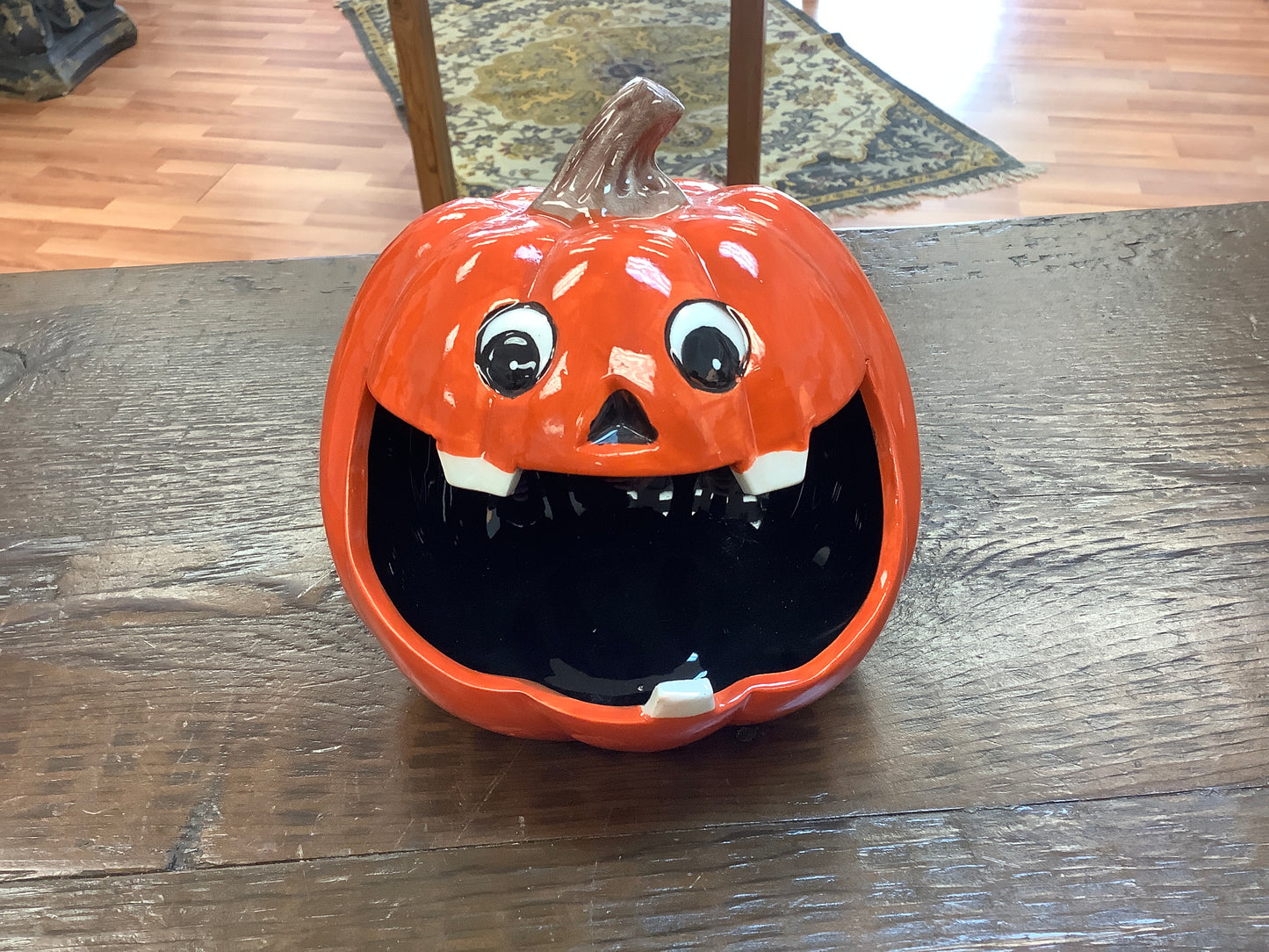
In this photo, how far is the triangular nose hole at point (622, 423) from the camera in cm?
37

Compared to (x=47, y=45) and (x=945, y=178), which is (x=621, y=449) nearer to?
(x=945, y=178)

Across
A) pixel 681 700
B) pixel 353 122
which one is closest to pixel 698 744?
pixel 681 700

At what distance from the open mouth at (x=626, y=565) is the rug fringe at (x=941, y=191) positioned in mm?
1181

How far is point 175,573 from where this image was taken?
0.53 metres

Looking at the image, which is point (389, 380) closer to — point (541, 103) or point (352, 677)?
point (352, 677)

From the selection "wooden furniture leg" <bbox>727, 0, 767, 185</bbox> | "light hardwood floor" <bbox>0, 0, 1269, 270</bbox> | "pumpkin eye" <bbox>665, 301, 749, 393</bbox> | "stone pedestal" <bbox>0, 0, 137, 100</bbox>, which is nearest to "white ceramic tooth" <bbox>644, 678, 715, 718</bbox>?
"pumpkin eye" <bbox>665, 301, 749, 393</bbox>

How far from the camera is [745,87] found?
1.29 m

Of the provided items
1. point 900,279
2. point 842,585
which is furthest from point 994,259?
point 842,585

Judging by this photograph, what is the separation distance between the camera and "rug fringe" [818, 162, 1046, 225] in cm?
162

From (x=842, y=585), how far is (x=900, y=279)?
1.18 feet

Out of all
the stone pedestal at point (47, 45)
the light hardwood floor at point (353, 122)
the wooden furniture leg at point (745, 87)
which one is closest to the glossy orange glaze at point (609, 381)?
the wooden furniture leg at point (745, 87)

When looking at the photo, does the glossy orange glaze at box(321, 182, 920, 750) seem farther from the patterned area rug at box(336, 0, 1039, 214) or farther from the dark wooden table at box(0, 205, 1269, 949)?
the patterned area rug at box(336, 0, 1039, 214)

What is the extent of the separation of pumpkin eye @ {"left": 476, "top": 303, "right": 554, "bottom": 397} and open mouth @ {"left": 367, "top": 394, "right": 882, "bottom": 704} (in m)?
0.09

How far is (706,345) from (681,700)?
0.13 metres
